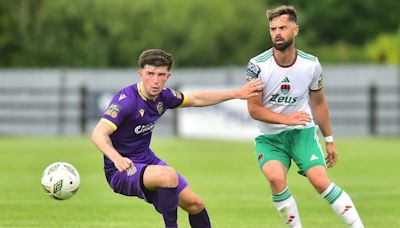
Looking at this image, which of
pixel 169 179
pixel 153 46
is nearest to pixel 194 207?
pixel 169 179

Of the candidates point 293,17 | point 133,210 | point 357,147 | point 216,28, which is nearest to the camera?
point 293,17

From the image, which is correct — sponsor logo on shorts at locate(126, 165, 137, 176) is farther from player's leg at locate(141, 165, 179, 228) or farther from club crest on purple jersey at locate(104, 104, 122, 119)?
club crest on purple jersey at locate(104, 104, 122, 119)

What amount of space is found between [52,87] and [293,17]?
2771 cm

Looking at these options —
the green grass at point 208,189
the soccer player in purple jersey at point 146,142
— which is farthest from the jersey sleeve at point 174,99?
the green grass at point 208,189

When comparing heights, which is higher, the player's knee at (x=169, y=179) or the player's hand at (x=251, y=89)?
the player's hand at (x=251, y=89)

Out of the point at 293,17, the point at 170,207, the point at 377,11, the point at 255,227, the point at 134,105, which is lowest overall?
the point at 377,11

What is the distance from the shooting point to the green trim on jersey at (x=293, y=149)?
32.6 feet

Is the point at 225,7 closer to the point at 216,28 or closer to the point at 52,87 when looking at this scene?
the point at 216,28

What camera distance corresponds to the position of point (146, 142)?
31.7 ft

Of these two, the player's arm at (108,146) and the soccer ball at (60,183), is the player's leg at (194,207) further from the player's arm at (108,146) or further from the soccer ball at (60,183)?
the soccer ball at (60,183)

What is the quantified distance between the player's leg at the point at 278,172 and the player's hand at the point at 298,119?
0.36 m

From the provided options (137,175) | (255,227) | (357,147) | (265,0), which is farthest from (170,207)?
(265,0)

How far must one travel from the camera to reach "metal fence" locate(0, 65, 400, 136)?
35.2 m

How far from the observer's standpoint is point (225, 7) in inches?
2042
